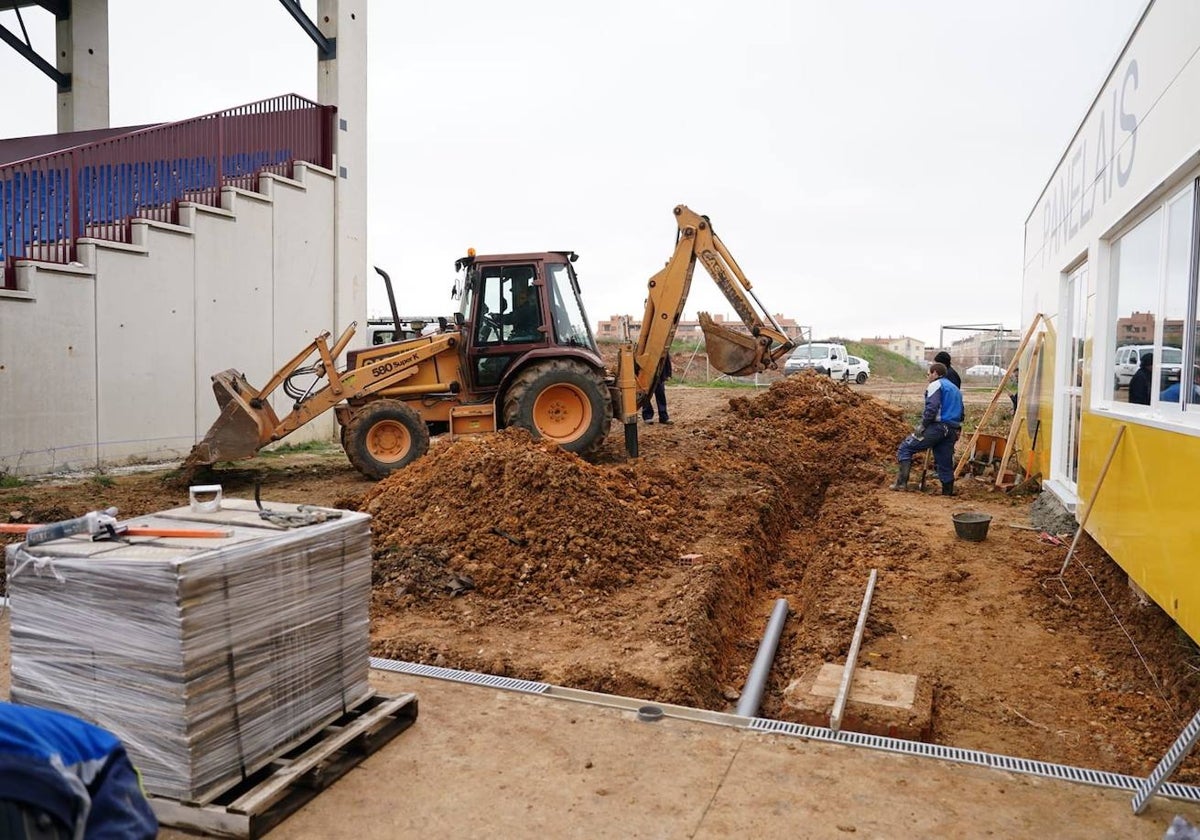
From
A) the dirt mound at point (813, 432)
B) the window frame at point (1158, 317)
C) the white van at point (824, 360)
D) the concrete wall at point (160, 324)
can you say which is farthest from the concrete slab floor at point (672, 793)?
the white van at point (824, 360)

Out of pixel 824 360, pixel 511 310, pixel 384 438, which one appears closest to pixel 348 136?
pixel 511 310

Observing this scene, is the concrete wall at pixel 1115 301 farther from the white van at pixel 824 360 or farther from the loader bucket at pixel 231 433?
the white van at pixel 824 360

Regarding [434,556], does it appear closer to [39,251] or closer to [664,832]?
[664,832]

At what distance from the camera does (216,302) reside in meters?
13.5

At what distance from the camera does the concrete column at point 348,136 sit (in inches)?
613

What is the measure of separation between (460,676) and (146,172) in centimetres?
1099

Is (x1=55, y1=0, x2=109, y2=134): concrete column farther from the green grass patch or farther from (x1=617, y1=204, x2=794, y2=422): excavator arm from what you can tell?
(x1=617, y1=204, x2=794, y2=422): excavator arm

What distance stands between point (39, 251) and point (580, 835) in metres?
11.3

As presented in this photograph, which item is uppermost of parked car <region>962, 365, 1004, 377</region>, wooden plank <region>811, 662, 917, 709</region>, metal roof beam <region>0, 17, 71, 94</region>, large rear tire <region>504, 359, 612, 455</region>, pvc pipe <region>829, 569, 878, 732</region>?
metal roof beam <region>0, 17, 71, 94</region>

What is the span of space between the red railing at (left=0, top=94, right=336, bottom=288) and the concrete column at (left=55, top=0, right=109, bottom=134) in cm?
486

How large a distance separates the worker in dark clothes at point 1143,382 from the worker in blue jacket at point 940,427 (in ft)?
14.3

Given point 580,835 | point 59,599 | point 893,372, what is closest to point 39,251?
point 59,599

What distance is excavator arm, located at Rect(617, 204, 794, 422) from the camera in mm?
11953

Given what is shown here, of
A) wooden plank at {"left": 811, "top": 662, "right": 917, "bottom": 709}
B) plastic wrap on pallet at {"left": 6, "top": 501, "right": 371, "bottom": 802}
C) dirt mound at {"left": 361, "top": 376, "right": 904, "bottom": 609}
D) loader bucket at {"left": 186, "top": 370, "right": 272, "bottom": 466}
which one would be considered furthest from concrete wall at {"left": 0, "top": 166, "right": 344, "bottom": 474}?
wooden plank at {"left": 811, "top": 662, "right": 917, "bottom": 709}
